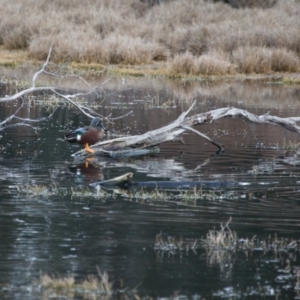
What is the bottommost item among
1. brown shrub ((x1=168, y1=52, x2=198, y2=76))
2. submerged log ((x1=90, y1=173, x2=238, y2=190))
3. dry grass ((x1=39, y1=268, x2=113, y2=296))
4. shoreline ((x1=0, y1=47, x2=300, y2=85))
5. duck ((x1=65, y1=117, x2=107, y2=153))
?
shoreline ((x1=0, y1=47, x2=300, y2=85))

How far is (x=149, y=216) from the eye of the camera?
10.3 metres

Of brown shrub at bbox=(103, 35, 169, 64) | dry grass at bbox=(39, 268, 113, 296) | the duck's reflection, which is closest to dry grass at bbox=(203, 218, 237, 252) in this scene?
dry grass at bbox=(39, 268, 113, 296)

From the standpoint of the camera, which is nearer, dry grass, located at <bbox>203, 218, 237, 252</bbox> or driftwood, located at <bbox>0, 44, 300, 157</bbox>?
dry grass, located at <bbox>203, 218, 237, 252</bbox>

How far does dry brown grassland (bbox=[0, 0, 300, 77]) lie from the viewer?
103 ft

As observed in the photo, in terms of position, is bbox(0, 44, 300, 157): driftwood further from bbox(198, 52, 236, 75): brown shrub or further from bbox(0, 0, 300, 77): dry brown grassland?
bbox(0, 0, 300, 77): dry brown grassland

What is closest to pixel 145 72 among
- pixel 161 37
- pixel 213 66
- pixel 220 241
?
pixel 213 66

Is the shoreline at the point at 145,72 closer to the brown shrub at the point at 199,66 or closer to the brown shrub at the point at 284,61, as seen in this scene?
the brown shrub at the point at 199,66

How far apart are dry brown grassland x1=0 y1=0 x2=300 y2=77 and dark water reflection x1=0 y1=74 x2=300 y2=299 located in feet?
41.5

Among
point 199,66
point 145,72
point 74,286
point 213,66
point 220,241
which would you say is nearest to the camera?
point 74,286

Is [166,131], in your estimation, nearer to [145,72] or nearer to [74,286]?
[74,286]

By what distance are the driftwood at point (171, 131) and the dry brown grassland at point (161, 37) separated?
50.5ft

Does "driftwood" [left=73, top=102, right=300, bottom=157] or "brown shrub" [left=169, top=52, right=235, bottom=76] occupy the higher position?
"driftwood" [left=73, top=102, right=300, bottom=157]

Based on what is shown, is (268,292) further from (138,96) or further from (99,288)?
(138,96)

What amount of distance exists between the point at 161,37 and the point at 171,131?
2167 cm
